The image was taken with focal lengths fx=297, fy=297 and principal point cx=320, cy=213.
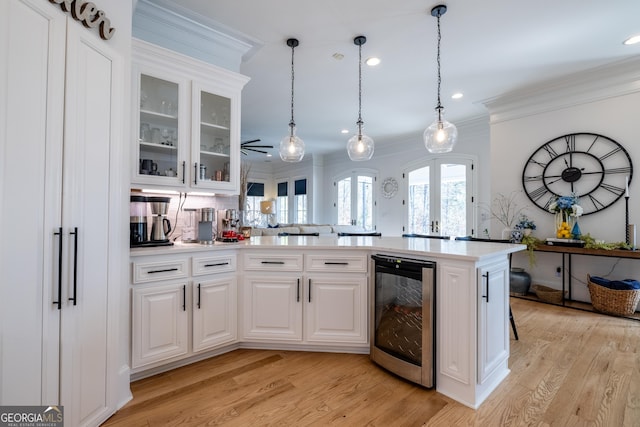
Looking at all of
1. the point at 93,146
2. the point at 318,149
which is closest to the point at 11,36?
the point at 93,146

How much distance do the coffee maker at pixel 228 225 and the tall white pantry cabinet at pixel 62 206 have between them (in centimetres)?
100

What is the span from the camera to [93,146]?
1.63 meters

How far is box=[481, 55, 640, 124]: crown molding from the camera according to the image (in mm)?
3629

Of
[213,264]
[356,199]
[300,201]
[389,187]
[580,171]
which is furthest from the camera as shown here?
[300,201]

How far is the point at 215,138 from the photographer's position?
2832mm

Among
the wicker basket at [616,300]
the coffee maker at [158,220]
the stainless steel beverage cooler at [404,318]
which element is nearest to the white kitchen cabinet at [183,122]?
the coffee maker at [158,220]

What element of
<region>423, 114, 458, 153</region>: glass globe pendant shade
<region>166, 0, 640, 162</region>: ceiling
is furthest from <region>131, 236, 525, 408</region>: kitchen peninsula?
<region>166, 0, 640, 162</region>: ceiling

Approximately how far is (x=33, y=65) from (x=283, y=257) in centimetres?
187

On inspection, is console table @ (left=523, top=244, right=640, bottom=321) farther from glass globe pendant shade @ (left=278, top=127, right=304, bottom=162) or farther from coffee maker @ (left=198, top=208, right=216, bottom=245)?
coffee maker @ (left=198, top=208, right=216, bottom=245)

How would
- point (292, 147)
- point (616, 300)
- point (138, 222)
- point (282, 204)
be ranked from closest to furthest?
point (138, 222) < point (292, 147) < point (616, 300) < point (282, 204)

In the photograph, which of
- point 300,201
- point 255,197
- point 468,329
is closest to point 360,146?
point 468,329

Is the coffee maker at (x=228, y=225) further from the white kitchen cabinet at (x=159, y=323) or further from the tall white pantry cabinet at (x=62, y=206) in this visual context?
the tall white pantry cabinet at (x=62, y=206)

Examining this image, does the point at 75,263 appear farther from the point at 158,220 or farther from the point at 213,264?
the point at 213,264

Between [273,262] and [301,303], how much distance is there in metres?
0.42
